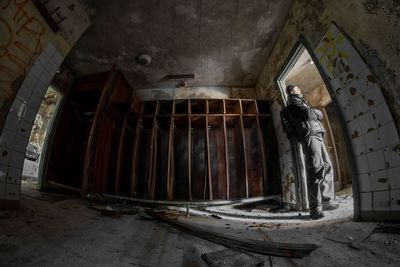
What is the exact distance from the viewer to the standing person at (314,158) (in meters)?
2.44

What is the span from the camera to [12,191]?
1731mm

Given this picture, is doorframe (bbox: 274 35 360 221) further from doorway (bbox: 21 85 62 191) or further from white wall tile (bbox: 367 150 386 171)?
doorway (bbox: 21 85 62 191)

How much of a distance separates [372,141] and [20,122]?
3.17m

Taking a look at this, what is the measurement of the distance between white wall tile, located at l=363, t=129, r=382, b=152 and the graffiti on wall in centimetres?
312

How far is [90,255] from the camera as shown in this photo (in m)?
1.24

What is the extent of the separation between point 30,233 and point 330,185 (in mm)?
3187

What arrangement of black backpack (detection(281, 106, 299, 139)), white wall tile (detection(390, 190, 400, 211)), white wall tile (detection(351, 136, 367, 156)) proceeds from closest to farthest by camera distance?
1. white wall tile (detection(390, 190, 400, 211))
2. white wall tile (detection(351, 136, 367, 156))
3. black backpack (detection(281, 106, 299, 139))

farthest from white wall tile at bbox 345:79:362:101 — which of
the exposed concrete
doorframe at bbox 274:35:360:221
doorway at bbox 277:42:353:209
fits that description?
the exposed concrete

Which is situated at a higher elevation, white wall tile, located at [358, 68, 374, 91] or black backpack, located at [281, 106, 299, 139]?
white wall tile, located at [358, 68, 374, 91]

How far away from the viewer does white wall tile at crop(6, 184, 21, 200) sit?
5.55ft

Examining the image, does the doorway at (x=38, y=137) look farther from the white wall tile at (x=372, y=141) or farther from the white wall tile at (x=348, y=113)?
the white wall tile at (x=372, y=141)

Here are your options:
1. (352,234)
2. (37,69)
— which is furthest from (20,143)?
(352,234)

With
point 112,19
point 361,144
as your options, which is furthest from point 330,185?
point 112,19

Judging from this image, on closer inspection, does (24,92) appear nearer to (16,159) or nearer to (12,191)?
(16,159)
